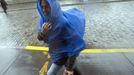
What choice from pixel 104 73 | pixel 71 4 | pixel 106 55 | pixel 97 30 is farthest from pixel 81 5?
pixel 104 73

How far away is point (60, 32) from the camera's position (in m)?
3.31

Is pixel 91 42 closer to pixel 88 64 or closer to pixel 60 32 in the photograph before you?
pixel 88 64

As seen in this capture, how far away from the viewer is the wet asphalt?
5.32 metres

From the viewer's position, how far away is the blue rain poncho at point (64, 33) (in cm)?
322

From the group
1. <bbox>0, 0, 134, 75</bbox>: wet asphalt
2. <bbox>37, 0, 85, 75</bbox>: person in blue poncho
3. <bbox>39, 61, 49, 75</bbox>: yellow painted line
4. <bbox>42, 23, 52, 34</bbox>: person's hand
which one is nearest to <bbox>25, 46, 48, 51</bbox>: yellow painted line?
<bbox>0, 0, 134, 75</bbox>: wet asphalt

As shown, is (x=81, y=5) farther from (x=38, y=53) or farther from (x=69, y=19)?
(x=69, y=19)

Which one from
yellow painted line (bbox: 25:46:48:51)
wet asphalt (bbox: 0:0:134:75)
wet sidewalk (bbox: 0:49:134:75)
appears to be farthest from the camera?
yellow painted line (bbox: 25:46:48:51)

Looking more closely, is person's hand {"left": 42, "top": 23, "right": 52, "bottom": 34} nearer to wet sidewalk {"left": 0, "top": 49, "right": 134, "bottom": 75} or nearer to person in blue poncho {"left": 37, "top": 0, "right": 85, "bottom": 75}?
person in blue poncho {"left": 37, "top": 0, "right": 85, "bottom": 75}

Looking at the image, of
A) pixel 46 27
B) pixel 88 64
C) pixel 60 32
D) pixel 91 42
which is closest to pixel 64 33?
pixel 60 32

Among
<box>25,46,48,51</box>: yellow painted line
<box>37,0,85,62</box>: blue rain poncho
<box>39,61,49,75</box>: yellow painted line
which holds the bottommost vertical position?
<box>25,46,48,51</box>: yellow painted line

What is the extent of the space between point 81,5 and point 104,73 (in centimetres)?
885

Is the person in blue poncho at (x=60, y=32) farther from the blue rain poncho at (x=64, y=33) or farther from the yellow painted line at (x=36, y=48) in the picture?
the yellow painted line at (x=36, y=48)

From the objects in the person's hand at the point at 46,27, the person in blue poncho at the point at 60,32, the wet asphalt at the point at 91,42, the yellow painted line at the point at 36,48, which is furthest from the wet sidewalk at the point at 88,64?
the person's hand at the point at 46,27

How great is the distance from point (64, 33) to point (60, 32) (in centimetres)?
6
